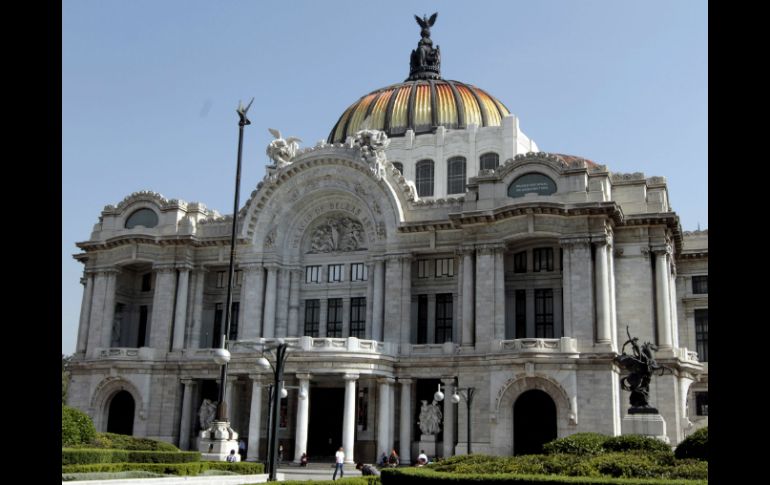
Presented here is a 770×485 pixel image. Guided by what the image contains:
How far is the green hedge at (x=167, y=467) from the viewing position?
27.8 metres

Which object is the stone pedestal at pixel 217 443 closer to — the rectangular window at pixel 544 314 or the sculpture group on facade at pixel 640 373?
the sculpture group on facade at pixel 640 373

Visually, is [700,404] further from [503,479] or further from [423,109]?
[503,479]

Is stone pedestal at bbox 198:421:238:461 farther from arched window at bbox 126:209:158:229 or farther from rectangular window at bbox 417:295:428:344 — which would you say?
arched window at bbox 126:209:158:229

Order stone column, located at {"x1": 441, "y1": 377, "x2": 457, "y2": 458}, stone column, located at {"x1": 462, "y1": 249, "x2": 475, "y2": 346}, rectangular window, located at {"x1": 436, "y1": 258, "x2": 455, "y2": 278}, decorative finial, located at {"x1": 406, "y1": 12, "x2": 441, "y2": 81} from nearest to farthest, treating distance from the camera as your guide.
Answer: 1. stone column, located at {"x1": 441, "y1": 377, "x2": 457, "y2": 458}
2. stone column, located at {"x1": 462, "y1": 249, "x2": 475, "y2": 346}
3. rectangular window, located at {"x1": 436, "y1": 258, "x2": 455, "y2": 278}
4. decorative finial, located at {"x1": 406, "y1": 12, "x2": 441, "y2": 81}

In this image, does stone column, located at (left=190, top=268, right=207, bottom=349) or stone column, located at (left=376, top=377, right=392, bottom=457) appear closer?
stone column, located at (left=376, top=377, right=392, bottom=457)

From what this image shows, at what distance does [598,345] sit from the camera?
44.7 metres

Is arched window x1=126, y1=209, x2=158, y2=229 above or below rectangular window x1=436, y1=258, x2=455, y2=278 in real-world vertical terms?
above

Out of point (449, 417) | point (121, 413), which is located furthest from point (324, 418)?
point (121, 413)

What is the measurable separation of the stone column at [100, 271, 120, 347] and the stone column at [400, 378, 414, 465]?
71.6 ft

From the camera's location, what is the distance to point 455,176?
61969mm

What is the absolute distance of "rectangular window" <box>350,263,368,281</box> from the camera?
54.1m

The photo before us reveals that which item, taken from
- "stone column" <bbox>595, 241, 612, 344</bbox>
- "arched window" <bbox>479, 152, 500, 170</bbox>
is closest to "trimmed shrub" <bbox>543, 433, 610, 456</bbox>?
"stone column" <bbox>595, 241, 612, 344</bbox>

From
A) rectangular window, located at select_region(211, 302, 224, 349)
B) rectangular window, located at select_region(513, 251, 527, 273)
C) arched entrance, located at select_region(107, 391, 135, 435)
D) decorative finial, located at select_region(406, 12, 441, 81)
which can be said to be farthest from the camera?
decorative finial, located at select_region(406, 12, 441, 81)
